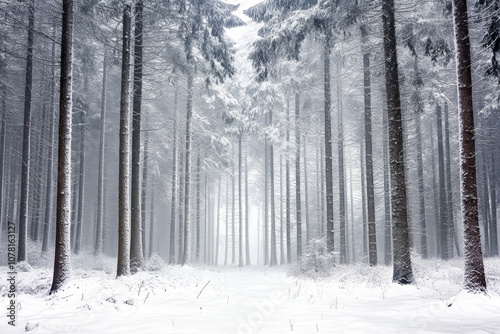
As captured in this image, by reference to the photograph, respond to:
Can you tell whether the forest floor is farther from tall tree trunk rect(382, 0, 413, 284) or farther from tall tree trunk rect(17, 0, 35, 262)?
tall tree trunk rect(17, 0, 35, 262)

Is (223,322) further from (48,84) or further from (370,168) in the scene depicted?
(48,84)

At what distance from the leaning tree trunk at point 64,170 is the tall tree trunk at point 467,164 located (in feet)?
33.0

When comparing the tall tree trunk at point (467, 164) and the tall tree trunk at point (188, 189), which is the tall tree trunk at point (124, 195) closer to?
the tall tree trunk at point (188, 189)

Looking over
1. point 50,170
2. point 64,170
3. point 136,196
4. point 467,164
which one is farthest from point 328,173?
point 50,170

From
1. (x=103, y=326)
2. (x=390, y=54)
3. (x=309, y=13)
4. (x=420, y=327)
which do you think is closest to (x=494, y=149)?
(x=390, y=54)

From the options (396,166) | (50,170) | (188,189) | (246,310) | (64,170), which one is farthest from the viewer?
(50,170)

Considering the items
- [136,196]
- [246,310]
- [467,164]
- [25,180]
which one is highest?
[25,180]

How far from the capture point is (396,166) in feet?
31.3

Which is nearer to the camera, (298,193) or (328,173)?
(328,173)

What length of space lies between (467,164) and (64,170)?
1047 cm

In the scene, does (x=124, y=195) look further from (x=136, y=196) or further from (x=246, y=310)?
(x=246, y=310)

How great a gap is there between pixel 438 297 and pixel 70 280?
9422 millimetres

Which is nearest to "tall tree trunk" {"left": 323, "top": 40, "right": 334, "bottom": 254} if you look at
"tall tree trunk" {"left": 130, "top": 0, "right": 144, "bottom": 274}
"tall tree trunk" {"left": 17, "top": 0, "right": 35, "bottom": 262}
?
"tall tree trunk" {"left": 130, "top": 0, "right": 144, "bottom": 274}

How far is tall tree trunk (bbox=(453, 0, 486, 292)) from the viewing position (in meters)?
6.95
